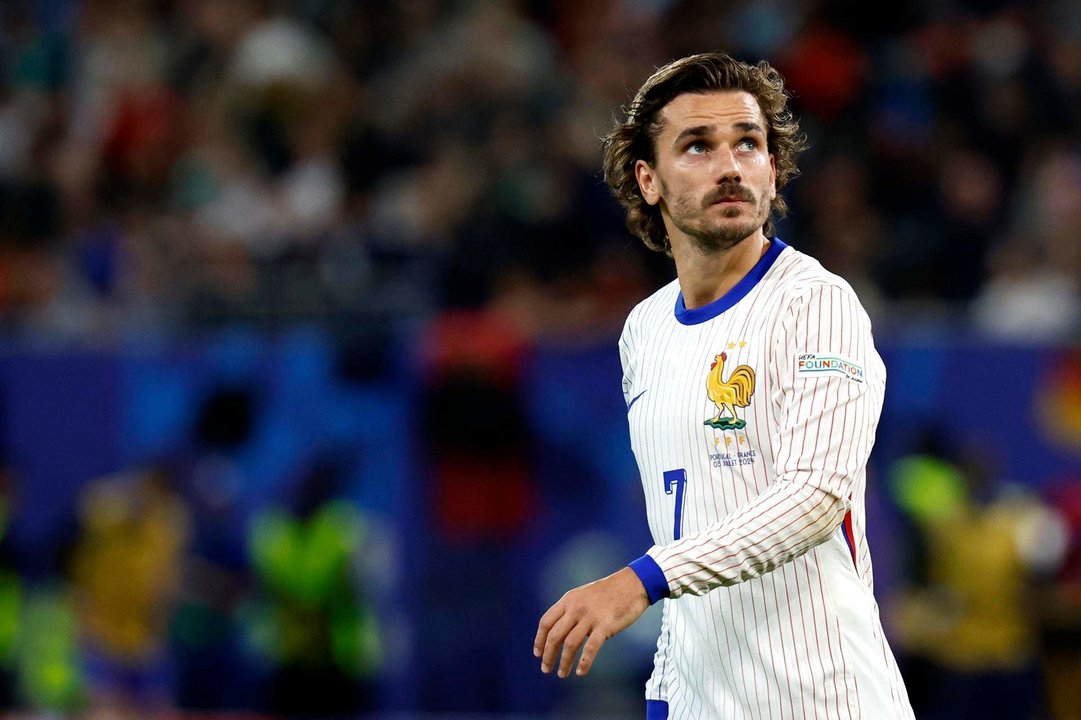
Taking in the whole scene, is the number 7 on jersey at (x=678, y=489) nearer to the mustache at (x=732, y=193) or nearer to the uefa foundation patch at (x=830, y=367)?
the uefa foundation patch at (x=830, y=367)

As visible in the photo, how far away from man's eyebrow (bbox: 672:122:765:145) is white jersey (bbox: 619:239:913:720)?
0.32m

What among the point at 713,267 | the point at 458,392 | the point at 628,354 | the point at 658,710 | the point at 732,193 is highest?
the point at 458,392

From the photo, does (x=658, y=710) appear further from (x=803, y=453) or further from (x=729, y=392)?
(x=803, y=453)

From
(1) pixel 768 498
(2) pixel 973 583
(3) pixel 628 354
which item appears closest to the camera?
(1) pixel 768 498

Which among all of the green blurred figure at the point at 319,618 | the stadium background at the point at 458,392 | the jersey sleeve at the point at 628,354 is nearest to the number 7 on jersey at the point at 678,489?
the jersey sleeve at the point at 628,354

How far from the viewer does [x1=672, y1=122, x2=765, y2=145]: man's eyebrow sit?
4355mm

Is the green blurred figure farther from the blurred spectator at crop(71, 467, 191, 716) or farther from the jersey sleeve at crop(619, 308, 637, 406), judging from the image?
the jersey sleeve at crop(619, 308, 637, 406)

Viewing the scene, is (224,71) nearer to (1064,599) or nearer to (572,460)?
(572,460)

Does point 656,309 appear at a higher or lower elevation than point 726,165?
lower

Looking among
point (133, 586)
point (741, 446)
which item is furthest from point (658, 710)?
point (133, 586)

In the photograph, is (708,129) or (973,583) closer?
(708,129)

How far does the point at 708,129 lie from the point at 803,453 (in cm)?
99

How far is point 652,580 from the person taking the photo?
3.69 meters

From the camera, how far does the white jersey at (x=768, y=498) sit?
12.4 ft
